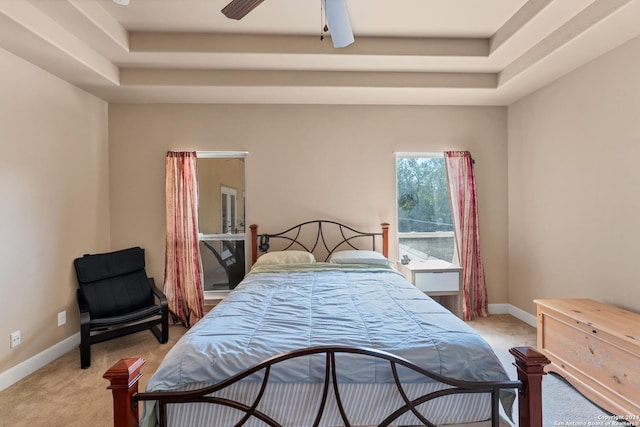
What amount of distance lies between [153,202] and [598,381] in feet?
14.6

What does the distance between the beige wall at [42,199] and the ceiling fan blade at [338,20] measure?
2.63m

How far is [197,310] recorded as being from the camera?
371 centimetres

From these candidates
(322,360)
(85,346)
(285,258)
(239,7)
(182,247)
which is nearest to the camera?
(322,360)

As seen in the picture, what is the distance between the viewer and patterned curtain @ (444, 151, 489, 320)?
3.88m

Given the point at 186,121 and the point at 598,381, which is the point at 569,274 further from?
the point at 186,121

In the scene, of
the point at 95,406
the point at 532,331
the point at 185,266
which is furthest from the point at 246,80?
the point at 532,331

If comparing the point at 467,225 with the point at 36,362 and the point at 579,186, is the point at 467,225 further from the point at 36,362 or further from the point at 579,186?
the point at 36,362

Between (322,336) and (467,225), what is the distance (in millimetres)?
2925

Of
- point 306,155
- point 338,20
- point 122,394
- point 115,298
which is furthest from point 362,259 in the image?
point 115,298

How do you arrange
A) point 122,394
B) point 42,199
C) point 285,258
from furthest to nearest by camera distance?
→ point 285,258 → point 42,199 → point 122,394

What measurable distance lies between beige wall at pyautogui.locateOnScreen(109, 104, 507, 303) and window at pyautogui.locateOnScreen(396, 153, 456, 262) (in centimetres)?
17

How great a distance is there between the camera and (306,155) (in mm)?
3906

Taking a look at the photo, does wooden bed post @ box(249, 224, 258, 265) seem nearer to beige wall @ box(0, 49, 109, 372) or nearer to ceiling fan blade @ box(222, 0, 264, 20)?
beige wall @ box(0, 49, 109, 372)

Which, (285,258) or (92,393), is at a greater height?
(285,258)
